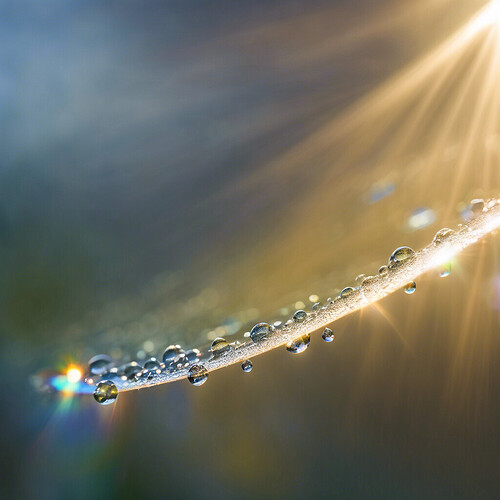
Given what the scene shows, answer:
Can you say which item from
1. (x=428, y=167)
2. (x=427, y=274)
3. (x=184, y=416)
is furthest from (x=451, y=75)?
(x=184, y=416)

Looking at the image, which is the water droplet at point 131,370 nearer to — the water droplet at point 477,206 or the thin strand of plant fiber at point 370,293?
the thin strand of plant fiber at point 370,293

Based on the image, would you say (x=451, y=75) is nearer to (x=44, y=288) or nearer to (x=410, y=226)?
(x=410, y=226)

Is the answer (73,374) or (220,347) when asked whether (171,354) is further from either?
(73,374)

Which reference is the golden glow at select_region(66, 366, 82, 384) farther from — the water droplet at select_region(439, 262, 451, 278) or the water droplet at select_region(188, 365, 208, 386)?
the water droplet at select_region(439, 262, 451, 278)

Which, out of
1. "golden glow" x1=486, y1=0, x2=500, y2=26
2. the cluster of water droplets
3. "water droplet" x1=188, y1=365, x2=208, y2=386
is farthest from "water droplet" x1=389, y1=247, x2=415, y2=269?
"golden glow" x1=486, y1=0, x2=500, y2=26

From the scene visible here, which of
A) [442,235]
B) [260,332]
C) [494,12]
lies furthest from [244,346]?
[494,12]

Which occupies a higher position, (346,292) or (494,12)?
(494,12)
